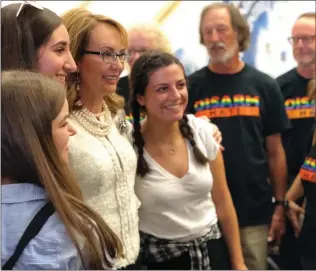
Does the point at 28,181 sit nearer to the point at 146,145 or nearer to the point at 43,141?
the point at 43,141

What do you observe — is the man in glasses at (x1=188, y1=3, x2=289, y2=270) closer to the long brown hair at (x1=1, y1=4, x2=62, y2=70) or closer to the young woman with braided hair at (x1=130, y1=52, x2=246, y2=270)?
the young woman with braided hair at (x1=130, y1=52, x2=246, y2=270)

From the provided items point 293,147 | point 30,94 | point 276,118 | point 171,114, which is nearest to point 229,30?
point 276,118

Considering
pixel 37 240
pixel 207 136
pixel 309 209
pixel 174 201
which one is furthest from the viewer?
pixel 309 209

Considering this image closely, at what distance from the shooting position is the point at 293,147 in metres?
2.13

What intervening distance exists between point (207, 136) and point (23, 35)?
2.45 ft

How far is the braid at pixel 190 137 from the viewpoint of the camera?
5.12 feet

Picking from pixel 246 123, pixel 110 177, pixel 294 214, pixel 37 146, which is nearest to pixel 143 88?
pixel 110 177

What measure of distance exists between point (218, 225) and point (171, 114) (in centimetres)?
45

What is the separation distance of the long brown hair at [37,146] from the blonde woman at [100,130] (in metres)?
0.26

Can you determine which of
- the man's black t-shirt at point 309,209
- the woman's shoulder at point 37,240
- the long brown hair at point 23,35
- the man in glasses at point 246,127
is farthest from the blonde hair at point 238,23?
the woman's shoulder at point 37,240

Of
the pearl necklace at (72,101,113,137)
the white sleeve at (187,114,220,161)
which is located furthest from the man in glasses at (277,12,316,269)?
the pearl necklace at (72,101,113,137)

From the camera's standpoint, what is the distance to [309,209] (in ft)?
5.69

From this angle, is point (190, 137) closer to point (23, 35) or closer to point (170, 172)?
point (170, 172)

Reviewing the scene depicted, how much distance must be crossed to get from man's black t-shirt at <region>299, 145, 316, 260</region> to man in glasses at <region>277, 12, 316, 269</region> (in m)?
0.18
